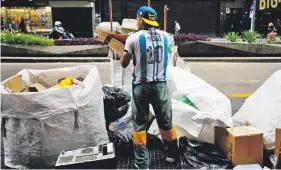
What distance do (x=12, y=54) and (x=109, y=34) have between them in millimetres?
9999

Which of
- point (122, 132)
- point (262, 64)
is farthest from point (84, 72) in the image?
point (262, 64)

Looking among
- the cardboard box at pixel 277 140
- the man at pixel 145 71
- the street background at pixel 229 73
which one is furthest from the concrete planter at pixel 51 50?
the cardboard box at pixel 277 140

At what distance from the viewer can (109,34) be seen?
4324 millimetres

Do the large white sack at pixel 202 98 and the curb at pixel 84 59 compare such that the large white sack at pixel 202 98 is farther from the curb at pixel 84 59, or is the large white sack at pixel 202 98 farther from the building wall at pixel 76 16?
the building wall at pixel 76 16

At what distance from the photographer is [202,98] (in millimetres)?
4125

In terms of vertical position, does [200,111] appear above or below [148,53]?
below

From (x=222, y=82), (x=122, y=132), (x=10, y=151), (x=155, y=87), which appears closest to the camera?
(x=155, y=87)

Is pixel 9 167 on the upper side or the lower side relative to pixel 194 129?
lower

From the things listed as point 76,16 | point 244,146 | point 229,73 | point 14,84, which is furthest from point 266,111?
point 76,16

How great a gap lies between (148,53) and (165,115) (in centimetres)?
71

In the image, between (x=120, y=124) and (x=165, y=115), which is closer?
(x=165, y=115)

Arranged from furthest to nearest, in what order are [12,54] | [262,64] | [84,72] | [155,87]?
[12,54]
[262,64]
[84,72]
[155,87]

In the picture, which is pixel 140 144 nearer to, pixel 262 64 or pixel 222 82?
pixel 222 82

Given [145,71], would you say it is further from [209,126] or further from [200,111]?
[209,126]
